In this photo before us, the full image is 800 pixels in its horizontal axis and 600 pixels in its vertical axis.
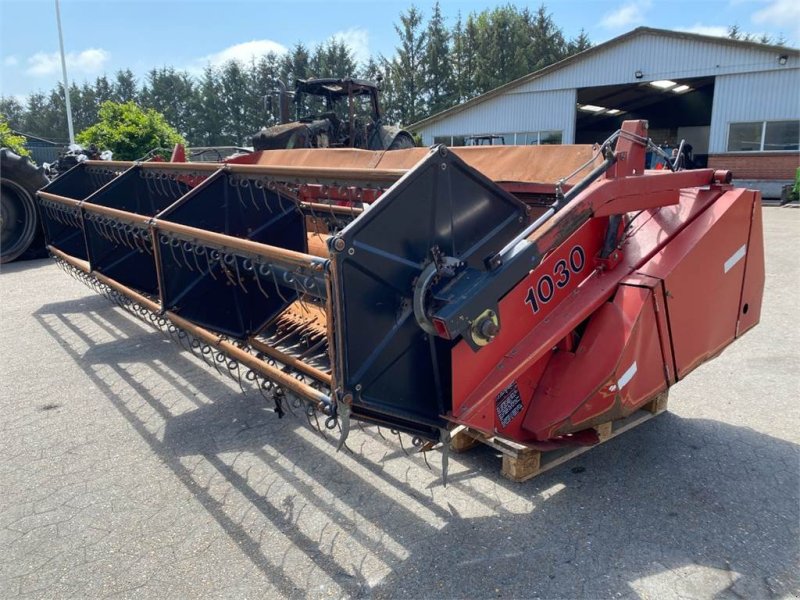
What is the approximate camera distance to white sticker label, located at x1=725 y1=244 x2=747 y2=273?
9.26 ft

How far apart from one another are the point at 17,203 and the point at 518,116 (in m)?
15.9

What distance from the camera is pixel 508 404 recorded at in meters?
2.49

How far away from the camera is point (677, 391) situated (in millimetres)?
3816

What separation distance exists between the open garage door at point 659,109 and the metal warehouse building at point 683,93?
0.11 metres

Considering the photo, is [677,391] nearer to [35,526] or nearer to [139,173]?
[35,526]

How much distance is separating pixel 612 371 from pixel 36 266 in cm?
852

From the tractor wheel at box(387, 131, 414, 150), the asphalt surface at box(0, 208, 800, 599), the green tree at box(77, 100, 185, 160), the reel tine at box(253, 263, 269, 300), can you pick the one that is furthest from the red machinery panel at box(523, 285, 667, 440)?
the green tree at box(77, 100, 185, 160)

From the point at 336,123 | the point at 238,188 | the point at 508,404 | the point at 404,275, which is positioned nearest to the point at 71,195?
the point at 238,188

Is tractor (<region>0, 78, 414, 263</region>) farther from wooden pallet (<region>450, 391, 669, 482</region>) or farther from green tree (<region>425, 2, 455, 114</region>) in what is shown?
green tree (<region>425, 2, 455, 114</region>)

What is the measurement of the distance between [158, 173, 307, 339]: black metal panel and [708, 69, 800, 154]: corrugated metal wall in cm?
1693

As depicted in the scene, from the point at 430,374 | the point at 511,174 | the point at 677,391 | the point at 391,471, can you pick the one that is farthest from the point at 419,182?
the point at 677,391

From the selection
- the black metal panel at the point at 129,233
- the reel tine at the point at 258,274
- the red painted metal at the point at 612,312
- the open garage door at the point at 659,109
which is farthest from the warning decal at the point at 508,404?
the open garage door at the point at 659,109

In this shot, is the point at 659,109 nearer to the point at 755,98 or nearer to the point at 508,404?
the point at 755,98

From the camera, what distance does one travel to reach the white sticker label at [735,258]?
9.26 ft
